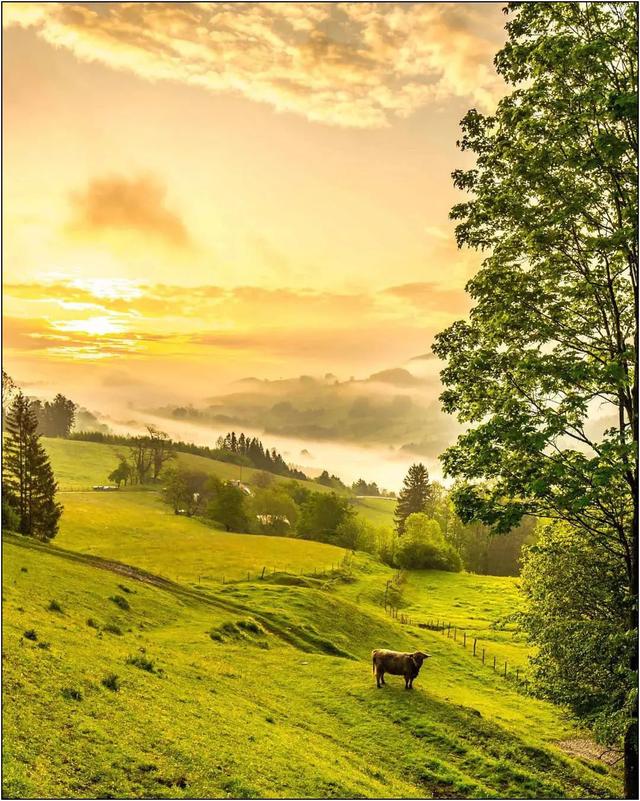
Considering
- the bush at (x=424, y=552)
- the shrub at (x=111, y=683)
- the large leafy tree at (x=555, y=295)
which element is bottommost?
the bush at (x=424, y=552)

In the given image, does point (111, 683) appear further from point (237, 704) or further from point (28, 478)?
point (28, 478)

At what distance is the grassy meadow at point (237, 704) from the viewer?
648 inches

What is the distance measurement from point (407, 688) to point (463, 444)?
2509 cm

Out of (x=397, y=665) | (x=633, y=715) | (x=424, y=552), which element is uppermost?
(x=633, y=715)

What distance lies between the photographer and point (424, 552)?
138 metres

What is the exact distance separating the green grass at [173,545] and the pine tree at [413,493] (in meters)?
55.7

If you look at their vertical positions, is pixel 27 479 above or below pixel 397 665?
above

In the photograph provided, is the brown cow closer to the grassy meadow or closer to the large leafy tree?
the grassy meadow

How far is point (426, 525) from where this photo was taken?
471ft

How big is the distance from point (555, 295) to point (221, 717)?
22.0 metres

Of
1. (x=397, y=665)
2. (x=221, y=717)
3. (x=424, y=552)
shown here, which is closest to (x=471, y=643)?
(x=397, y=665)

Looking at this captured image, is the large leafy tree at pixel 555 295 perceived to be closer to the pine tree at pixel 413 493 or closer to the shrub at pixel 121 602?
the shrub at pixel 121 602

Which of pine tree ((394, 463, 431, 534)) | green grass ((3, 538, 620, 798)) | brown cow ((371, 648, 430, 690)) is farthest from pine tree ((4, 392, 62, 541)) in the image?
pine tree ((394, 463, 431, 534))

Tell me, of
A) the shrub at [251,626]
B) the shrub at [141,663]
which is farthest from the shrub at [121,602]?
the shrub at [141,663]
